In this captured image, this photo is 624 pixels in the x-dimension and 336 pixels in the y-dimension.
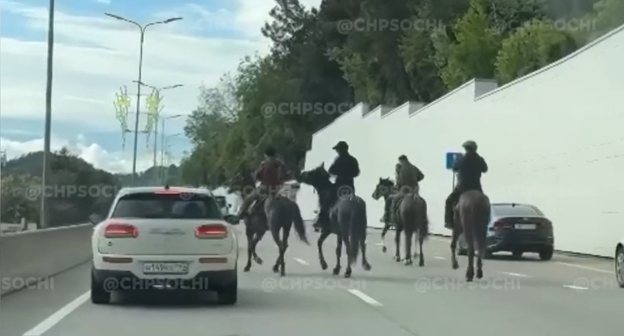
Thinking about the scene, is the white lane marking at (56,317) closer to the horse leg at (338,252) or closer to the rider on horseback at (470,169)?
the horse leg at (338,252)

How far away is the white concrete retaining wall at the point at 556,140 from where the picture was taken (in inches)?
1297

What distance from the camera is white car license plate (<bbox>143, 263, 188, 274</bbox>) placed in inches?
630

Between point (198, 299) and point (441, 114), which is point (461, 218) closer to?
point (198, 299)

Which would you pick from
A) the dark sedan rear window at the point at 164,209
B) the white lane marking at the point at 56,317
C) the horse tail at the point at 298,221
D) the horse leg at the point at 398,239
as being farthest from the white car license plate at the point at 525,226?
the dark sedan rear window at the point at 164,209

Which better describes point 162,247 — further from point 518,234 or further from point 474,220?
point 518,234

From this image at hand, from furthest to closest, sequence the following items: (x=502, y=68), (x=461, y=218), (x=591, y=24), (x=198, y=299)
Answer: (x=502, y=68) < (x=591, y=24) < (x=461, y=218) < (x=198, y=299)

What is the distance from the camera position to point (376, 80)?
94.9 meters

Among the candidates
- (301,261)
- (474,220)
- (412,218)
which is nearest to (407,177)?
(412,218)

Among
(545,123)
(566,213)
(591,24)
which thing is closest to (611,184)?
(566,213)

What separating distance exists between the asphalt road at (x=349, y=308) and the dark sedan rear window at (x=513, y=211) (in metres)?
6.47

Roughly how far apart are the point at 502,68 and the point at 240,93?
71.9 metres

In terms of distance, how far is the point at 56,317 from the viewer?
15.2m

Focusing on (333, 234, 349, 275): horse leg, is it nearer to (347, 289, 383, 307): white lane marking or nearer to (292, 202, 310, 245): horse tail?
(292, 202, 310, 245): horse tail

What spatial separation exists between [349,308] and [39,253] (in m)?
7.95
